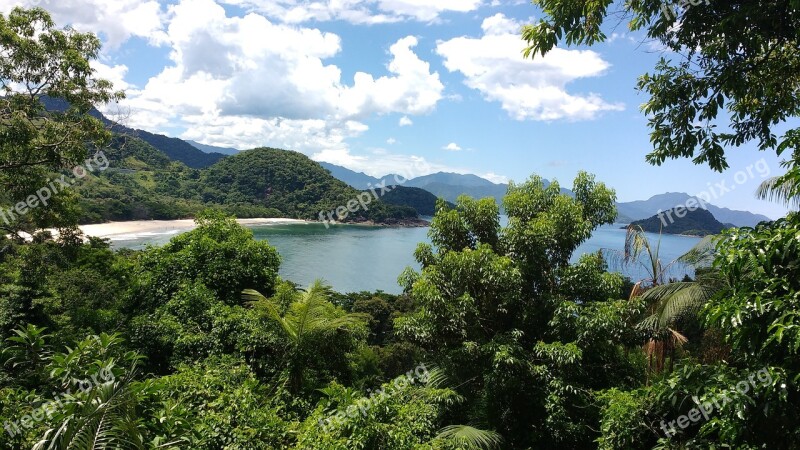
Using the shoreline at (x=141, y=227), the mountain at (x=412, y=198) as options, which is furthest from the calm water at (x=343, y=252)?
the mountain at (x=412, y=198)

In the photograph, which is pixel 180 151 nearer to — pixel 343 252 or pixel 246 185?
pixel 246 185

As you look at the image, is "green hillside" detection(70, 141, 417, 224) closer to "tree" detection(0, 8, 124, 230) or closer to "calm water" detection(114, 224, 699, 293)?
"calm water" detection(114, 224, 699, 293)

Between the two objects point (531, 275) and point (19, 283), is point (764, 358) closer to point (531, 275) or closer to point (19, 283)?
point (531, 275)

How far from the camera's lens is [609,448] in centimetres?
459

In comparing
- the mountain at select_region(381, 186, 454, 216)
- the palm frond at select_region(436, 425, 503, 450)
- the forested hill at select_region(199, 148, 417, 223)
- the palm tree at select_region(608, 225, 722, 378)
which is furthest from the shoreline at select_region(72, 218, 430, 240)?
the palm frond at select_region(436, 425, 503, 450)

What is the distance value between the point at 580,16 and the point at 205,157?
203 metres

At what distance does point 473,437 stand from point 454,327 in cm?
154

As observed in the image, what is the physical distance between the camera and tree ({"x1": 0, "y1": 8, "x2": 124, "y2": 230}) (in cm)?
753

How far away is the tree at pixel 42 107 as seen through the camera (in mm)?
7527

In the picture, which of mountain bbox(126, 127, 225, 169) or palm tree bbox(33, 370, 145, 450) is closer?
palm tree bbox(33, 370, 145, 450)

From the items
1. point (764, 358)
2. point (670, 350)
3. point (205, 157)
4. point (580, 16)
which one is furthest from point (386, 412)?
point (205, 157)

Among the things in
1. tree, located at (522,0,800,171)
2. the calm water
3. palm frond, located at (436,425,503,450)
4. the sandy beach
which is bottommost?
the calm water

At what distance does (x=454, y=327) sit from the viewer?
657 centimetres

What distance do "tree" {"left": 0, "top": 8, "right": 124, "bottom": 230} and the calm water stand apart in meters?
28.3
